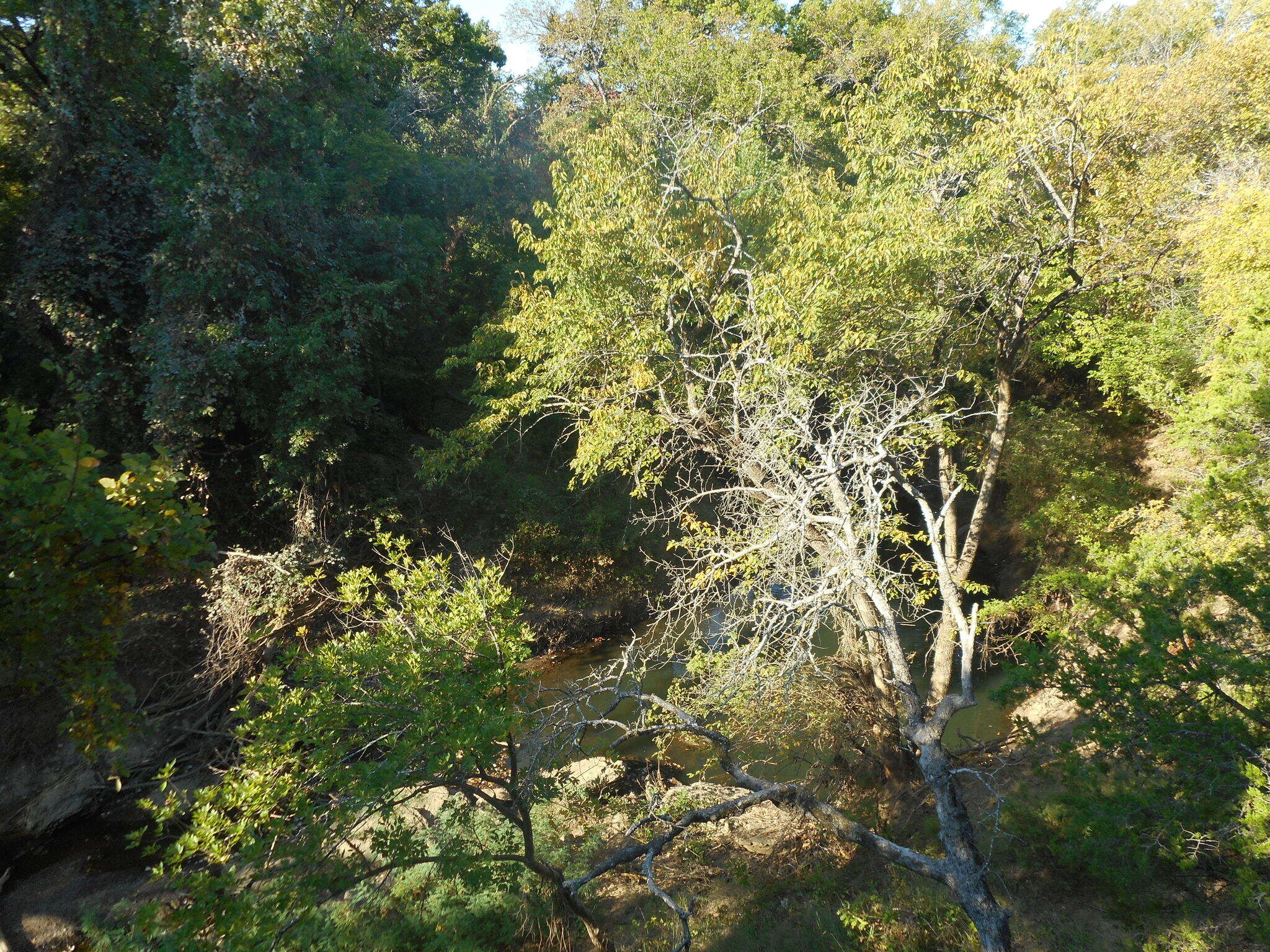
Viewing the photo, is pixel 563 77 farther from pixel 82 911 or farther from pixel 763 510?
pixel 82 911

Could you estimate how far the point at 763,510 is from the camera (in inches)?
298

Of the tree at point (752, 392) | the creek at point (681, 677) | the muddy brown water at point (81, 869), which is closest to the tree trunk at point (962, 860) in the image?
the tree at point (752, 392)

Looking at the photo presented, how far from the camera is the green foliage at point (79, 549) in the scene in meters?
3.59

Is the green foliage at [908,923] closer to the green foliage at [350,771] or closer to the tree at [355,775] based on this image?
the tree at [355,775]

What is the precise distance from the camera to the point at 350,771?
4.90 m

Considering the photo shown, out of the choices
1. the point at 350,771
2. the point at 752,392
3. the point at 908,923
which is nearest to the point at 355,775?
the point at 350,771

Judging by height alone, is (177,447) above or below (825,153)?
below

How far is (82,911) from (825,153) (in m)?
20.2

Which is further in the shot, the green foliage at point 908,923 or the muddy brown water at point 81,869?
the muddy brown water at point 81,869

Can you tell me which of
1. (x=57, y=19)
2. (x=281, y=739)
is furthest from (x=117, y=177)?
(x=281, y=739)

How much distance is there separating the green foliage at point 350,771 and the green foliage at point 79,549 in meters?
1.01

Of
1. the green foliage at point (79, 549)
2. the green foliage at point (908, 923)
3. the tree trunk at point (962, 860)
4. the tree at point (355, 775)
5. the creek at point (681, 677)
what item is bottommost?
Result: the green foliage at point (908, 923)

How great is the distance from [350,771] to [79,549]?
2.31 meters

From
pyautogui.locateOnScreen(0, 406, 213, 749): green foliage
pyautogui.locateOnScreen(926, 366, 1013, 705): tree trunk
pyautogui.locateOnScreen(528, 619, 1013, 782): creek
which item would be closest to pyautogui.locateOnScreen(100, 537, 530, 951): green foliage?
pyautogui.locateOnScreen(0, 406, 213, 749): green foliage
